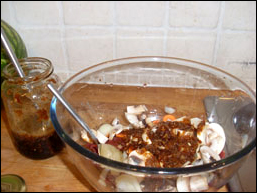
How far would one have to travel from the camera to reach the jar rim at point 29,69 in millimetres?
560

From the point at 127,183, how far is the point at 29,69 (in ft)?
1.15

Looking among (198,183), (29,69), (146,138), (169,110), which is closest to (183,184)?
(198,183)

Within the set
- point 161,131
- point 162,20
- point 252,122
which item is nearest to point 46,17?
point 162,20

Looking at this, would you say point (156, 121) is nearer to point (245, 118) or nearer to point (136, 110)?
point (136, 110)

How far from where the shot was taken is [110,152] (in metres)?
0.47

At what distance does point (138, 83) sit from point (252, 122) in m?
0.22

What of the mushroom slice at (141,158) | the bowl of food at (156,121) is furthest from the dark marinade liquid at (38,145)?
the mushroom slice at (141,158)

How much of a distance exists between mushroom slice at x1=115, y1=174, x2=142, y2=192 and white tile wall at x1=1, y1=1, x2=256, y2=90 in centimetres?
42

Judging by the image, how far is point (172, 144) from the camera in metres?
0.51

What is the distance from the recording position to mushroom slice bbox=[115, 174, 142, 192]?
390 millimetres

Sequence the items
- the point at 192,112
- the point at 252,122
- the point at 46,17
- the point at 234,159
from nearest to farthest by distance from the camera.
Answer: the point at 234,159 < the point at 252,122 < the point at 192,112 < the point at 46,17

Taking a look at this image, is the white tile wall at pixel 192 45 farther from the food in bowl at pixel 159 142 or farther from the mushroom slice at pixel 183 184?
the mushroom slice at pixel 183 184

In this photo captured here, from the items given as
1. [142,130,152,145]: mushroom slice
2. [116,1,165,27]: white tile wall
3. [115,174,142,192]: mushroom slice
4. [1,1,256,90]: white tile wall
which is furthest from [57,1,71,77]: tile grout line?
[115,174,142,192]: mushroom slice

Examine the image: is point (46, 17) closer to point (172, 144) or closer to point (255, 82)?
point (172, 144)
